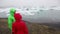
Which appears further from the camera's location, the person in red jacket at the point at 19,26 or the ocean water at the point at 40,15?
the ocean water at the point at 40,15

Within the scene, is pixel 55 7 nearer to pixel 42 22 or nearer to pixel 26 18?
pixel 42 22

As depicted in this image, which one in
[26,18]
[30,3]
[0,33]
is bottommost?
[0,33]

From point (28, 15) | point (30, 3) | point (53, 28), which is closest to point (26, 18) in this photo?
point (28, 15)

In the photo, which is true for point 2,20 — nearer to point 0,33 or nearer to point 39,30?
point 0,33

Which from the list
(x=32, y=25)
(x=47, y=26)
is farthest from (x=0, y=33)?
(x=47, y=26)

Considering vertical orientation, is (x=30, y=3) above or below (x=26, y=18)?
above

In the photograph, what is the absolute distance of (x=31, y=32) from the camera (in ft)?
16.7

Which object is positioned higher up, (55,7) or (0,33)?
(55,7)

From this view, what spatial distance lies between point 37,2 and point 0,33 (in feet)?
4.60

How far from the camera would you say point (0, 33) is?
507 cm

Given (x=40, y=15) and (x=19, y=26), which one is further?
(x=40, y=15)

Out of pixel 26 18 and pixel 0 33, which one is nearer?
pixel 0 33

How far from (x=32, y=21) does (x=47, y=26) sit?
464 mm

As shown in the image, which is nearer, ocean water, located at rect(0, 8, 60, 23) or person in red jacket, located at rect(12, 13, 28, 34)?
person in red jacket, located at rect(12, 13, 28, 34)
